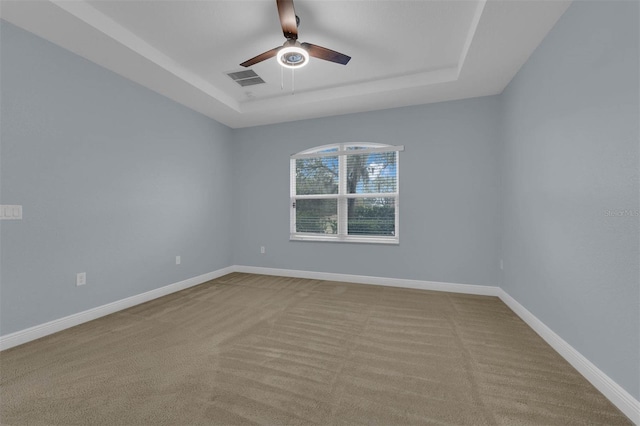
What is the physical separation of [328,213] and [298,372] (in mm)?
2919

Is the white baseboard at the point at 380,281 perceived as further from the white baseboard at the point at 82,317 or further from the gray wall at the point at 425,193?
the white baseboard at the point at 82,317

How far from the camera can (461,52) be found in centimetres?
281

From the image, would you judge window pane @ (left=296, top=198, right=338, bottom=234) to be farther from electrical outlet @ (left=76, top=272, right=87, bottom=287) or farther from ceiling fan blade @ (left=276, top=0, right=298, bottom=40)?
electrical outlet @ (left=76, top=272, right=87, bottom=287)

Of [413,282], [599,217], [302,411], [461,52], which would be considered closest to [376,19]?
[461,52]

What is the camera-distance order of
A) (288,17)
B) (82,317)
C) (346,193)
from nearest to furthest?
(288,17) → (82,317) → (346,193)

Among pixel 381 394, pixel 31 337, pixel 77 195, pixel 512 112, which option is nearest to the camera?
pixel 381 394

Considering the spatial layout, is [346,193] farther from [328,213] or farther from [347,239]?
[347,239]

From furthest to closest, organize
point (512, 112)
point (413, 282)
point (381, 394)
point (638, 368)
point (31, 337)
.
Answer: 1. point (413, 282)
2. point (512, 112)
3. point (31, 337)
4. point (381, 394)
5. point (638, 368)

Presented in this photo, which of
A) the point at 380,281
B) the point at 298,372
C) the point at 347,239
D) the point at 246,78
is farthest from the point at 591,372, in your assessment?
the point at 246,78

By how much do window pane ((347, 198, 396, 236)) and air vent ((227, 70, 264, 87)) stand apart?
2.23 metres

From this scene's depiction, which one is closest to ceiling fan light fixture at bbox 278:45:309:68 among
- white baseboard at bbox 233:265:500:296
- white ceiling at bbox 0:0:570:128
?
white ceiling at bbox 0:0:570:128

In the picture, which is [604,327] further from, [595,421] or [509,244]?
[509,244]

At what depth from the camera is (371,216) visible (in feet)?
13.9

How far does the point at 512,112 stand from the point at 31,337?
17.6 feet
